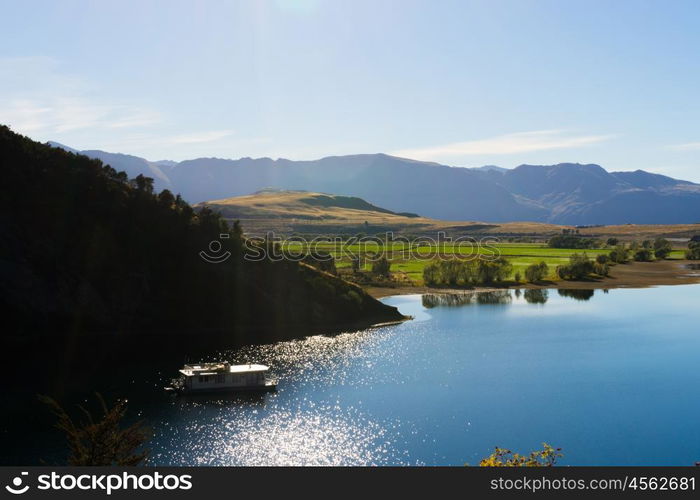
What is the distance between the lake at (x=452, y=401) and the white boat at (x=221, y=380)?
2.26 m

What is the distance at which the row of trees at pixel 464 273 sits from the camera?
189m

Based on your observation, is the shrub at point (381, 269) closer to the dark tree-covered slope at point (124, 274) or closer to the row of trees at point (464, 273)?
the row of trees at point (464, 273)

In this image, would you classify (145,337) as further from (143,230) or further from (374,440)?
(374,440)

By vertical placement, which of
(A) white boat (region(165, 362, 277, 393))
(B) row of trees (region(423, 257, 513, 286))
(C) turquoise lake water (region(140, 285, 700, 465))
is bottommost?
(C) turquoise lake water (region(140, 285, 700, 465))

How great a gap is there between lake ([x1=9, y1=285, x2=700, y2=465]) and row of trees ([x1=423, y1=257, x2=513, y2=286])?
57890mm

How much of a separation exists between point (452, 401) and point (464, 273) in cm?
11631

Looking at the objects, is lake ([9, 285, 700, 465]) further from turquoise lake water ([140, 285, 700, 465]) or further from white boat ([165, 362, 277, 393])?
white boat ([165, 362, 277, 393])

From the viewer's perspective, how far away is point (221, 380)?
280 feet

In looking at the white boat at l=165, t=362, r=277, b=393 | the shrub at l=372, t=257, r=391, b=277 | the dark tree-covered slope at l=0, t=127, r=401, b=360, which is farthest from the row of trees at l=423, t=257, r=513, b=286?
the white boat at l=165, t=362, r=277, b=393

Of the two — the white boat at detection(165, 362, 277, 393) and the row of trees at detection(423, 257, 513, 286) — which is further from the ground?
the row of trees at detection(423, 257, 513, 286)

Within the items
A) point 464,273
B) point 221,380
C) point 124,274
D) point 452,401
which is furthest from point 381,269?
point 452,401

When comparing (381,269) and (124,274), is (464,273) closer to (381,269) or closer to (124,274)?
(381,269)

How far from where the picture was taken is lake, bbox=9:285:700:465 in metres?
61.7

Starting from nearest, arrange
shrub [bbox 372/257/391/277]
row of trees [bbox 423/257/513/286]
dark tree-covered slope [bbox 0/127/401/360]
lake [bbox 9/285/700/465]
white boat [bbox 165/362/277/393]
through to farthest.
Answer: lake [bbox 9/285/700/465], white boat [bbox 165/362/277/393], dark tree-covered slope [bbox 0/127/401/360], row of trees [bbox 423/257/513/286], shrub [bbox 372/257/391/277]
